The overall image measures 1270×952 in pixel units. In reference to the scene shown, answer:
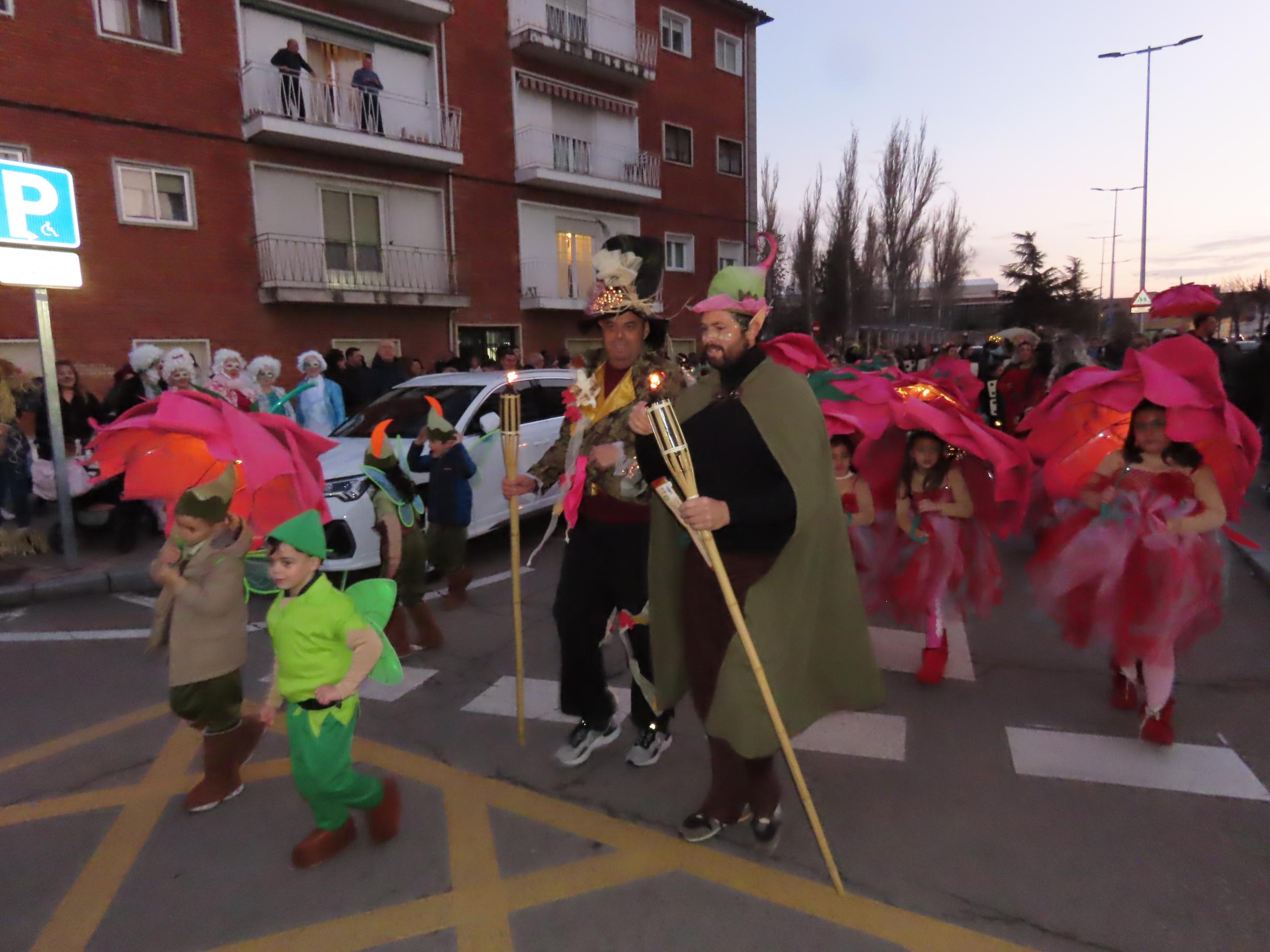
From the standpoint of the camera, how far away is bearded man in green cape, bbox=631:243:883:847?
2740 millimetres

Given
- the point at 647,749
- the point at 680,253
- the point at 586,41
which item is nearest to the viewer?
the point at 647,749

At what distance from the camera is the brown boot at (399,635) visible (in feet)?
17.0

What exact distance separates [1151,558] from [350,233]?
16744 millimetres

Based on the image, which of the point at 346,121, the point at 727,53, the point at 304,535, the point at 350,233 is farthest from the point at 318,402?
the point at 727,53

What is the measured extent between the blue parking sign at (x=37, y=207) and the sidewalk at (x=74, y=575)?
105 inches

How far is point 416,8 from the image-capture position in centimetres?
1731

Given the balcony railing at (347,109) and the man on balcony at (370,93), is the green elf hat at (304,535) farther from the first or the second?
the man on balcony at (370,93)

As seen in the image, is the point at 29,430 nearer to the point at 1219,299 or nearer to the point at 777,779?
the point at 777,779

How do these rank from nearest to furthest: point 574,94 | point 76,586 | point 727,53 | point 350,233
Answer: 1. point 76,586
2. point 350,233
3. point 574,94
4. point 727,53

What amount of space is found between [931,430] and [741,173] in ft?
77.3

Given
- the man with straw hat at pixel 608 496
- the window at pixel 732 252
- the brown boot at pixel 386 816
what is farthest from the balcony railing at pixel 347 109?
the brown boot at pixel 386 816

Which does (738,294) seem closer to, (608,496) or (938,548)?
(608,496)

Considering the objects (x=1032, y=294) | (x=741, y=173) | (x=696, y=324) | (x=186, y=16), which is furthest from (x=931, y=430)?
(x=1032, y=294)

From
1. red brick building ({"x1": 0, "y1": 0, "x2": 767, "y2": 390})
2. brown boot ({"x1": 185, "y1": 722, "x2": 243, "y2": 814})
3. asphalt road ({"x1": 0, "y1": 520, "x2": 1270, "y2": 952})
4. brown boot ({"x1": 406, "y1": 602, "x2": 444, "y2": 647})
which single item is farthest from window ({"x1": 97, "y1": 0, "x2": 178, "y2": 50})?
brown boot ({"x1": 185, "y1": 722, "x2": 243, "y2": 814})
